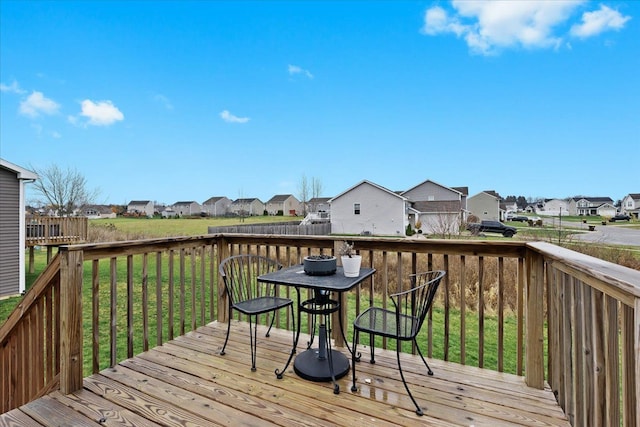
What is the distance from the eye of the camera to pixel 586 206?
1680 cm

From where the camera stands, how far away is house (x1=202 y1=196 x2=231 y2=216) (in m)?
51.1

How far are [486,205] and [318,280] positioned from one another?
1175 inches

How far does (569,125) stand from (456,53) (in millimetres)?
5423

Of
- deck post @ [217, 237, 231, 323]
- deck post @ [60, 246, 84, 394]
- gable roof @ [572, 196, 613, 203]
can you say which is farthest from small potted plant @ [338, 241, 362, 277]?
gable roof @ [572, 196, 613, 203]

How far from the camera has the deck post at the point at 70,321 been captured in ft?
6.85

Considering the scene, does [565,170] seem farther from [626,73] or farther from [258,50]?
[258,50]

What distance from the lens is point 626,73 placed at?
1018 centimetres

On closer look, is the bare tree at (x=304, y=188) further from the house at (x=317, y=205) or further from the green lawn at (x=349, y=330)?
the green lawn at (x=349, y=330)

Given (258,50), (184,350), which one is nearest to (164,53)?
(258,50)

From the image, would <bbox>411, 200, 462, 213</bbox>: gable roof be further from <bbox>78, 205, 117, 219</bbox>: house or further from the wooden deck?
<bbox>78, 205, 117, 219</bbox>: house

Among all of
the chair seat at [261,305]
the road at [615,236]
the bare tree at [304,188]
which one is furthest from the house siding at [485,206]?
the chair seat at [261,305]

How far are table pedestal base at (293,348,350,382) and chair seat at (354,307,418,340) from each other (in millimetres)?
437

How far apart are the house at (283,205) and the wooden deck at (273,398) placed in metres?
46.3

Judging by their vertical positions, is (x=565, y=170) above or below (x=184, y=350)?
above
